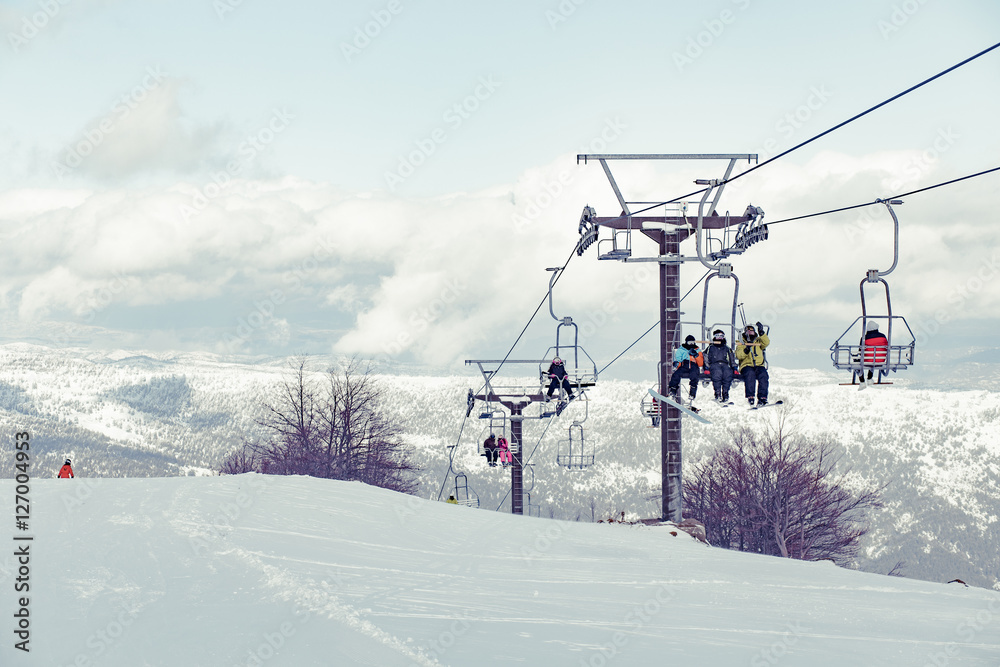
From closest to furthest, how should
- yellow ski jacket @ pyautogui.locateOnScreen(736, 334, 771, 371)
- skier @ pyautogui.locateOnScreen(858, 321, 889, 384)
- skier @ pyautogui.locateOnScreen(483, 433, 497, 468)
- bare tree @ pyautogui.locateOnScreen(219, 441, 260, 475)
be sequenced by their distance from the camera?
skier @ pyautogui.locateOnScreen(858, 321, 889, 384) < yellow ski jacket @ pyautogui.locateOnScreen(736, 334, 771, 371) < skier @ pyautogui.locateOnScreen(483, 433, 497, 468) < bare tree @ pyautogui.locateOnScreen(219, 441, 260, 475)

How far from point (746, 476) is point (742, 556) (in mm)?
36143

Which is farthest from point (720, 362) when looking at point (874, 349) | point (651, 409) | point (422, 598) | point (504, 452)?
point (504, 452)

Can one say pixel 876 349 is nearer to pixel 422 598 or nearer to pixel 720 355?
pixel 720 355

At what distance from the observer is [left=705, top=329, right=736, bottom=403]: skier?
1468 centimetres

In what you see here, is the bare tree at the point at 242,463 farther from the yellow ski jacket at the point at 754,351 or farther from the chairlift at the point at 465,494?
the yellow ski jacket at the point at 754,351

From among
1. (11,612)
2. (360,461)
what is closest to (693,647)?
(11,612)

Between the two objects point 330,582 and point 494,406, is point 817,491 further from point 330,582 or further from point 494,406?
point 330,582

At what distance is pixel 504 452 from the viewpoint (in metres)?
29.1

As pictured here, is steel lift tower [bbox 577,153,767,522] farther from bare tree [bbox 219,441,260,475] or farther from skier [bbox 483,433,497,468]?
bare tree [bbox 219,441,260,475]

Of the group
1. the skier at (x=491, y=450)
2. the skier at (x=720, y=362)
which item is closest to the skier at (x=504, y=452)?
the skier at (x=491, y=450)

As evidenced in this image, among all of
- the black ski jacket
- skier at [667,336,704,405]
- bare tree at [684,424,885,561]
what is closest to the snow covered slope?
the black ski jacket

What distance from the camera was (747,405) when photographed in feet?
48.2

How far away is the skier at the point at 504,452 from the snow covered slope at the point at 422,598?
56.3ft

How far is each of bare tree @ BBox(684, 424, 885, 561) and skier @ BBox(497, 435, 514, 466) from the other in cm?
1811
